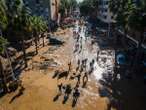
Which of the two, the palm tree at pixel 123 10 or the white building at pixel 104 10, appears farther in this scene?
the white building at pixel 104 10

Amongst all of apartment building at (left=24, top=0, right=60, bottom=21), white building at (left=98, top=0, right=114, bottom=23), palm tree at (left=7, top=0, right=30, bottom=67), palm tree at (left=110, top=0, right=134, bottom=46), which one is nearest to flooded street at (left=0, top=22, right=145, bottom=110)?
palm tree at (left=110, top=0, right=134, bottom=46)

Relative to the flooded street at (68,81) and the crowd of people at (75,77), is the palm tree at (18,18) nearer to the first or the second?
the flooded street at (68,81)

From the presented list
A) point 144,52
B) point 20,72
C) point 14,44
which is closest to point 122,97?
point 144,52

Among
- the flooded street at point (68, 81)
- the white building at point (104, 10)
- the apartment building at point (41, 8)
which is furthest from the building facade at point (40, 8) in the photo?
the flooded street at point (68, 81)

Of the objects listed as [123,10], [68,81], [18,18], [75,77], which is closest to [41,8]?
[123,10]

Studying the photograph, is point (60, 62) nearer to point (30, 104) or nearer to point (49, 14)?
point (30, 104)

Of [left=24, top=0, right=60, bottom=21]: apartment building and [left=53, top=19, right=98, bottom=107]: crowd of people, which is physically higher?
[left=24, top=0, right=60, bottom=21]: apartment building

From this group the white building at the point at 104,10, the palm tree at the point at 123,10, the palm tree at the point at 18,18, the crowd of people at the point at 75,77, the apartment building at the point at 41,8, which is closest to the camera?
the crowd of people at the point at 75,77

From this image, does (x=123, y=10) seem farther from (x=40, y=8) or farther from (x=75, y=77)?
(x=40, y=8)

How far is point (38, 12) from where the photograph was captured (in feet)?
280

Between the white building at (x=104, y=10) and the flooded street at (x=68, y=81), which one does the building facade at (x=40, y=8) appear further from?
the flooded street at (x=68, y=81)

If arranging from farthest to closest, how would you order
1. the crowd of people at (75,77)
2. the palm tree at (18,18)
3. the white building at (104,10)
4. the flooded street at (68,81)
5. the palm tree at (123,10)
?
the white building at (104,10) < the palm tree at (123,10) < the palm tree at (18,18) < the crowd of people at (75,77) < the flooded street at (68,81)

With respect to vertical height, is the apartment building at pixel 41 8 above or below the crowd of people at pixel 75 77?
above

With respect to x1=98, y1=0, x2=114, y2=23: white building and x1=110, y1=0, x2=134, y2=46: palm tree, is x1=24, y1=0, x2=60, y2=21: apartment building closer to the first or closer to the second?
x1=98, y1=0, x2=114, y2=23: white building
